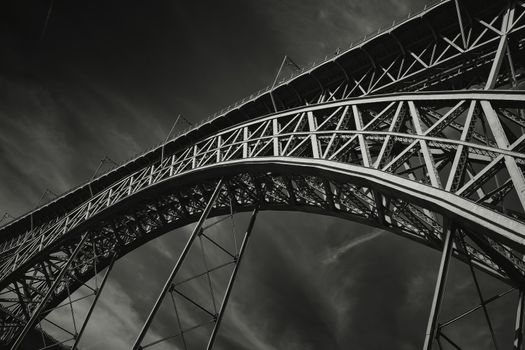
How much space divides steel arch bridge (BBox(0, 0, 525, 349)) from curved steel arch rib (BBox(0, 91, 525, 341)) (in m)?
0.04

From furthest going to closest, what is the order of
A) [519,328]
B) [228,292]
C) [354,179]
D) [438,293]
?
1. [228,292]
2. [354,179]
3. [519,328]
4. [438,293]

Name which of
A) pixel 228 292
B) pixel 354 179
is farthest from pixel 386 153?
pixel 228 292

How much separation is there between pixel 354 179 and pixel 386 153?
3.44ft

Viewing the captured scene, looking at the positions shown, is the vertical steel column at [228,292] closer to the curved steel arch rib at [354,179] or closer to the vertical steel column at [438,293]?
the curved steel arch rib at [354,179]

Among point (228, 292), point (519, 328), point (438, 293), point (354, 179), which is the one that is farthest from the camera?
point (228, 292)

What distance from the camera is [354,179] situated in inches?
→ 383

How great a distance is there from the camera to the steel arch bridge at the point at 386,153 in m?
7.68

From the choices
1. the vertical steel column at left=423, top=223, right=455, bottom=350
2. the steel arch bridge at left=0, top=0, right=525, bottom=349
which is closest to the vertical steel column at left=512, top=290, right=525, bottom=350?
the steel arch bridge at left=0, top=0, right=525, bottom=349

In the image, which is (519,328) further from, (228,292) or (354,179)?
(228,292)

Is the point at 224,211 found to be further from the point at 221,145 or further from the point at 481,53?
the point at 481,53

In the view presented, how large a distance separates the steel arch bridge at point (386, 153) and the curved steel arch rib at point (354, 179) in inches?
1.7

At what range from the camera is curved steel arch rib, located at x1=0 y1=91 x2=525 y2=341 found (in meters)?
7.52

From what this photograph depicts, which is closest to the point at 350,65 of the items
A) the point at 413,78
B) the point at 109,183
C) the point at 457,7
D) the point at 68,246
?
the point at 413,78

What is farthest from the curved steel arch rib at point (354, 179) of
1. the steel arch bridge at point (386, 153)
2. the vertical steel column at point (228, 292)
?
the vertical steel column at point (228, 292)
